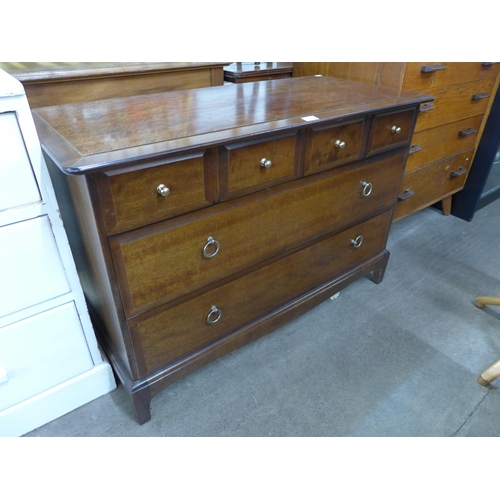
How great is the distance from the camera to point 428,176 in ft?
6.89

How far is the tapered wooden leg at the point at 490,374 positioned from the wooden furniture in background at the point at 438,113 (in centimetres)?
90

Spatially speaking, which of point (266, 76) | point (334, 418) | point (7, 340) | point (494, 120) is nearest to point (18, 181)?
point (7, 340)

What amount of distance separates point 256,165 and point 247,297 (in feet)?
1.53

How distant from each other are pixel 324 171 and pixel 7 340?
3.49 ft

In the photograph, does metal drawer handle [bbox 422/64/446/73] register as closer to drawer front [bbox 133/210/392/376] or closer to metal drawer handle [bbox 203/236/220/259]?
drawer front [bbox 133/210/392/376]

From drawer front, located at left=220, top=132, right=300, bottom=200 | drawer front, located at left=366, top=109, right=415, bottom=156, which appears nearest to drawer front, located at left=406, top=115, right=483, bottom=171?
drawer front, located at left=366, top=109, right=415, bottom=156

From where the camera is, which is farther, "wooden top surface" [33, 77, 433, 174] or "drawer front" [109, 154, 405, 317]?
"drawer front" [109, 154, 405, 317]

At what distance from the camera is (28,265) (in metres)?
1.00

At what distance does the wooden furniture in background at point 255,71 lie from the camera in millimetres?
1726

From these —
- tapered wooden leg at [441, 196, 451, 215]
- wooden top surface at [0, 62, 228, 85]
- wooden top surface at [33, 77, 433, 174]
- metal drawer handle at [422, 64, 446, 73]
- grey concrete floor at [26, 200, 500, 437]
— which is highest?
wooden top surface at [0, 62, 228, 85]

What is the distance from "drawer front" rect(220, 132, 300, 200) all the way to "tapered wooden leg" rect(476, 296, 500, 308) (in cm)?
113

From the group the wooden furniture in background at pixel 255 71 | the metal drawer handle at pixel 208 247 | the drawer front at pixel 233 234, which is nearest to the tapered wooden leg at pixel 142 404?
the drawer front at pixel 233 234

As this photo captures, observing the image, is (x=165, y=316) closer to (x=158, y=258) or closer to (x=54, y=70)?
(x=158, y=258)

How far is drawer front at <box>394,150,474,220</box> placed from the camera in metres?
2.01
